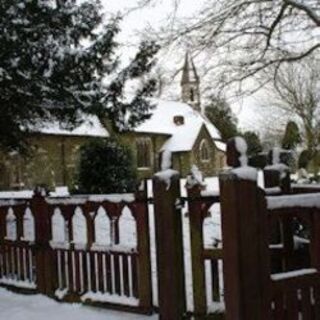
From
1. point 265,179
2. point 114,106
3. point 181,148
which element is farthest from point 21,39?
point 181,148

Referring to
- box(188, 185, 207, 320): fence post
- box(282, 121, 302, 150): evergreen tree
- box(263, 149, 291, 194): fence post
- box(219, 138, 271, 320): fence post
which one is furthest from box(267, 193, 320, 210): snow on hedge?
box(282, 121, 302, 150): evergreen tree

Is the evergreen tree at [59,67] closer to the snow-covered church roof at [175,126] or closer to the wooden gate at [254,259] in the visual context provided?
the wooden gate at [254,259]

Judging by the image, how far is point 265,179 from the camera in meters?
6.59

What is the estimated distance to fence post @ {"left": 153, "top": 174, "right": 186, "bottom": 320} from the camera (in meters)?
5.80

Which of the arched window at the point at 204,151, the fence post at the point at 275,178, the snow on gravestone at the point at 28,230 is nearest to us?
the fence post at the point at 275,178

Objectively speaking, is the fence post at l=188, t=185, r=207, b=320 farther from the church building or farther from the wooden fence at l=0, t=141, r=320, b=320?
the church building

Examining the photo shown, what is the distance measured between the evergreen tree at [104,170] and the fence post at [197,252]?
13957mm

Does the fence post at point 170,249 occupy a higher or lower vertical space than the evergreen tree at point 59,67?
lower

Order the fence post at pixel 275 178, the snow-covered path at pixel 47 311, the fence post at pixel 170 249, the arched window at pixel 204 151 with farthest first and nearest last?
the arched window at pixel 204 151
the snow-covered path at pixel 47 311
the fence post at pixel 275 178
the fence post at pixel 170 249

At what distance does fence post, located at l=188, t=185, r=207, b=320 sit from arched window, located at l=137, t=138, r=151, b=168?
5008 centimetres

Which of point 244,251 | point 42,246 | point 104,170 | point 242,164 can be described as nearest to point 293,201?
point 242,164

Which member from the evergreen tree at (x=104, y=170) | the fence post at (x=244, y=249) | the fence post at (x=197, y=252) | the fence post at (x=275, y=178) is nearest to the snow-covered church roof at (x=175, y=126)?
the evergreen tree at (x=104, y=170)

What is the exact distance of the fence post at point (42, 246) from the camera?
7.55 meters

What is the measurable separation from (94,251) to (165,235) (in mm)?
1433
